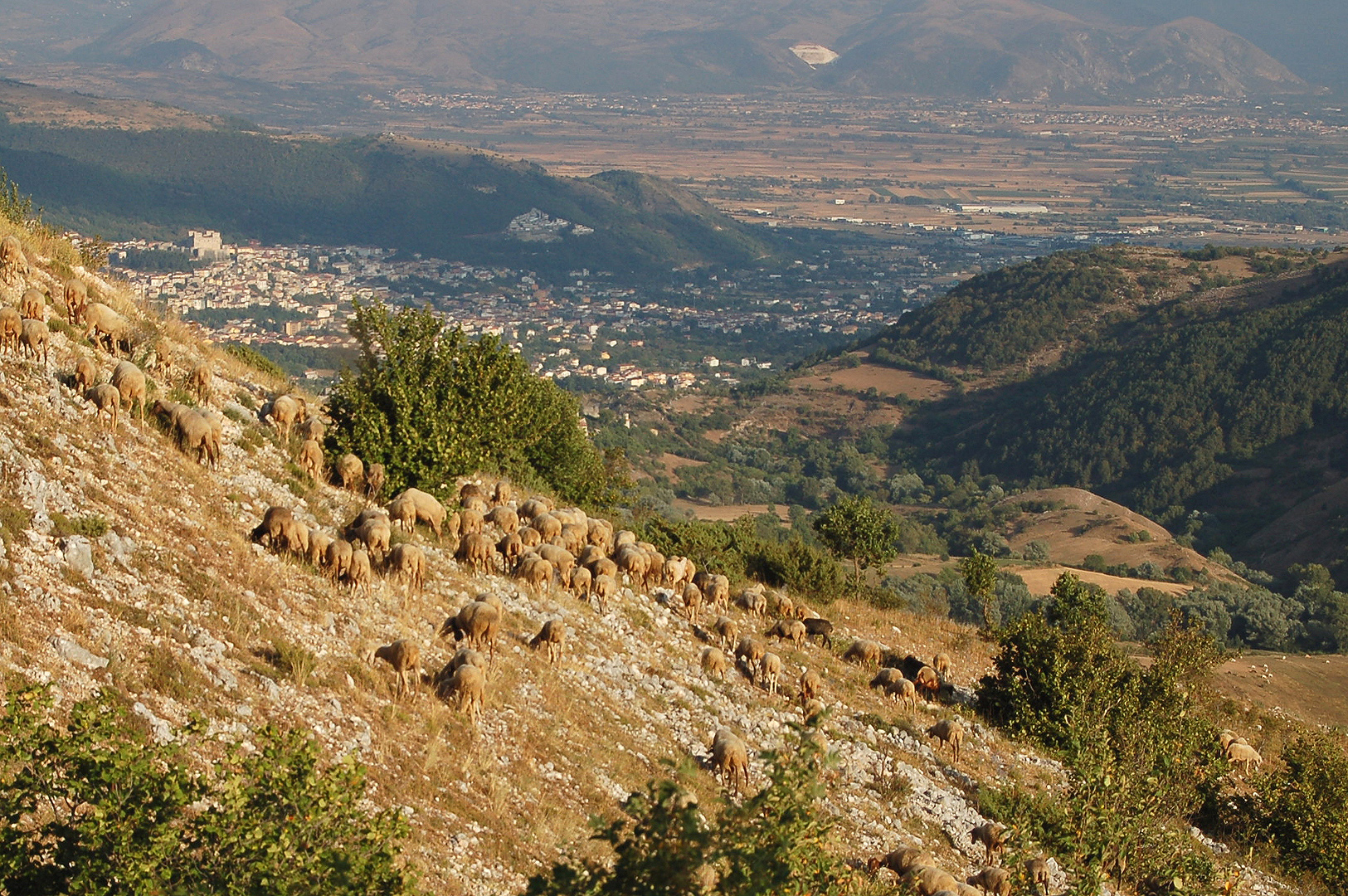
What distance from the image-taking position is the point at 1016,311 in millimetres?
125688

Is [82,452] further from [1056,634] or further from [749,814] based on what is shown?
[1056,634]

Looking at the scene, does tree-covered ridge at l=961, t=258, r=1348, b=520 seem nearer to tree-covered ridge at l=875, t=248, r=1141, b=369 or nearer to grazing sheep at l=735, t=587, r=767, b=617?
tree-covered ridge at l=875, t=248, r=1141, b=369

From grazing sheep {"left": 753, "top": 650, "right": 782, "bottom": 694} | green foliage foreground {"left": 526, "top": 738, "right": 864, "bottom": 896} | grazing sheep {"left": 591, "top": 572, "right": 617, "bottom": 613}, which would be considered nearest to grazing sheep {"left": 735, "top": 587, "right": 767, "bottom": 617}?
grazing sheep {"left": 753, "top": 650, "right": 782, "bottom": 694}

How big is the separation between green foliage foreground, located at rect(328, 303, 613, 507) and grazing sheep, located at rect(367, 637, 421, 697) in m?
6.42

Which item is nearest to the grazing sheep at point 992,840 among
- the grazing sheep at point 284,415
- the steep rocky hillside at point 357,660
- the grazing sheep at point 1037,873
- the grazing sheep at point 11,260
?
the steep rocky hillside at point 357,660

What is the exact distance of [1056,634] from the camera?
74.1 feet

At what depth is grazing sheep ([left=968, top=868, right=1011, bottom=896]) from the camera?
1403 cm

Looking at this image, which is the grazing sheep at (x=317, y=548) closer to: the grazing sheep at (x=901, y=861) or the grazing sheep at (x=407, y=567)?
the grazing sheep at (x=407, y=567)

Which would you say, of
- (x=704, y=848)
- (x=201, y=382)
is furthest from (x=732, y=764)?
(x=201, y=382)

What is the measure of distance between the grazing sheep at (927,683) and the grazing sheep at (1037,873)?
23.2ft

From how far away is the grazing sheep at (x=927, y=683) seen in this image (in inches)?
853

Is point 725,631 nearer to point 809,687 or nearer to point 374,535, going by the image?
point 809,687

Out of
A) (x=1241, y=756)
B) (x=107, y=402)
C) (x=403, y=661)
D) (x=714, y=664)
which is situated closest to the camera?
(x=403, y=661)

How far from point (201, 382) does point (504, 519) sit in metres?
5.34
